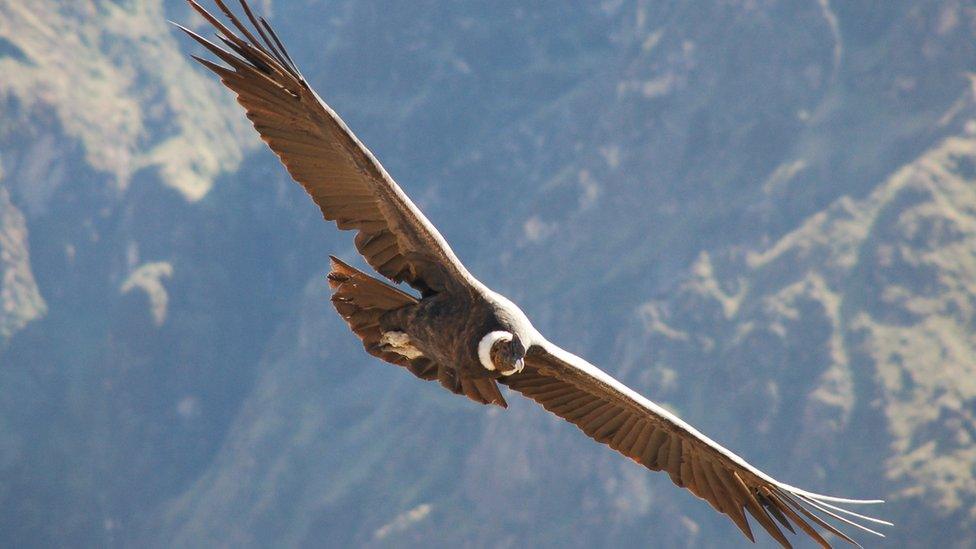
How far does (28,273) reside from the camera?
13912cm

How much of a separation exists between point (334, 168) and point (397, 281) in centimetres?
149

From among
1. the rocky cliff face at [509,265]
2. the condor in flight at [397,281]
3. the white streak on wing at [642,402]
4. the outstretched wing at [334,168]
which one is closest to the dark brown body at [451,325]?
the condor in flight at [397,281]

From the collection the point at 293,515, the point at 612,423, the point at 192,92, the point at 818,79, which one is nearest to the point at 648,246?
the point at 818,79

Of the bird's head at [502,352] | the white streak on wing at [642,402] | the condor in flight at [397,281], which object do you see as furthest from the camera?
the white streak on wing at [642,402]

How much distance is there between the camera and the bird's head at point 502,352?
14922 millimetres

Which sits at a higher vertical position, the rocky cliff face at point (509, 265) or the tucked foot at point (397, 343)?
the rocky cliff face at point (509, 265)

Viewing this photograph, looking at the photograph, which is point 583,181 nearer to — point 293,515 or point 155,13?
point 293,515

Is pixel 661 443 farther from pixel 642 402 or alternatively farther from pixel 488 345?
pixel 488 345

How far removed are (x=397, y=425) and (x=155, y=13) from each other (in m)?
59.5

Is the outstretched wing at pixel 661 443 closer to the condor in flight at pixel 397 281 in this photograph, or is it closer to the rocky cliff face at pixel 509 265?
the condor in flight at pixel 397 281

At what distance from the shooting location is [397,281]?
16.5 m

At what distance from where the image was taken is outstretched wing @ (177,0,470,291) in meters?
15.2

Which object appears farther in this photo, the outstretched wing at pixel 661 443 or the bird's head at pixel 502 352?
the outstretched wing at pixel 661 443

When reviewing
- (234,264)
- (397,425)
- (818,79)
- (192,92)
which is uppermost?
(818,79)
